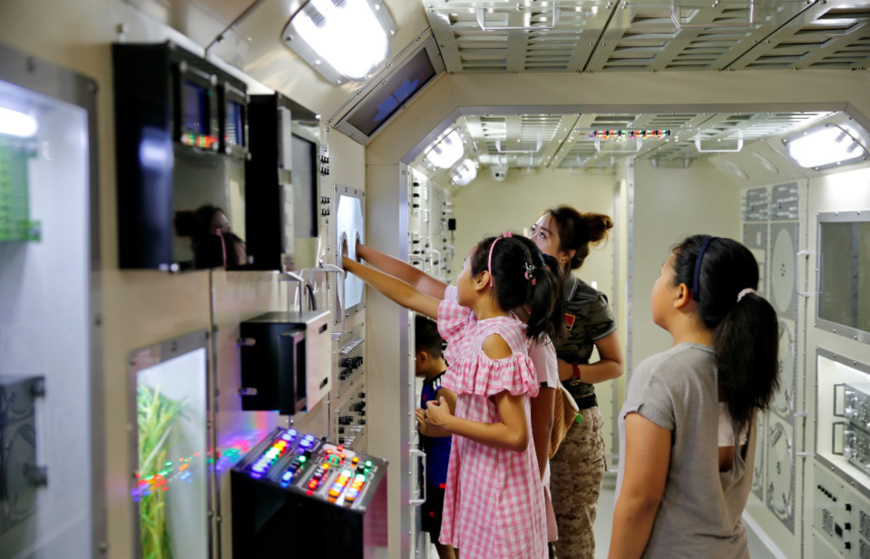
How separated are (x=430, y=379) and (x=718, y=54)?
7.51 ft

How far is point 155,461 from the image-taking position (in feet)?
5.31

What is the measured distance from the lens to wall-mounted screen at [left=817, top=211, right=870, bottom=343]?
4.28m

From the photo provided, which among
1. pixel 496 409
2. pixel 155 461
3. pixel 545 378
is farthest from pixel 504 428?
pixel 155 461

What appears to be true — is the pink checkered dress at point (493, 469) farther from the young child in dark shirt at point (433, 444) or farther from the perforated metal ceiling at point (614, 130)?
the perforated metal ceiling at point (614, 130)

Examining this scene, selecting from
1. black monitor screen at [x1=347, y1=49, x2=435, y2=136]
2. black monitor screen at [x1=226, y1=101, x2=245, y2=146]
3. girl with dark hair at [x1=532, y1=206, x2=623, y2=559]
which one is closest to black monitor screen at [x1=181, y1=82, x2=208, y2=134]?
black monitor screen at [x1=226, y1=101, x2=245, y2=146]

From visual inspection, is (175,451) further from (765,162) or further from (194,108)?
(765,162)

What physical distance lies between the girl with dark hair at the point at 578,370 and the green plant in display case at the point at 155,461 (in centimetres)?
239

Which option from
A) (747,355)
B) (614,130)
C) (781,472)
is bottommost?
(781,472)

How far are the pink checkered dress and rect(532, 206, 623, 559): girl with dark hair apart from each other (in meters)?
0.99

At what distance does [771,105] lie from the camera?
3.67 metres

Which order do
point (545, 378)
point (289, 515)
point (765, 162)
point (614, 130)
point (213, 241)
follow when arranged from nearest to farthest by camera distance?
point (213, 241)
point (289, 515)
point (545, 378)
point (614, 130)
point (765, 162)

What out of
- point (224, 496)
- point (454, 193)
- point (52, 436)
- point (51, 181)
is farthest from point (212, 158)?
point (454, 193)

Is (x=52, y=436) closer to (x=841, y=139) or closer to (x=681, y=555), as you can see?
(x=681, y=555)

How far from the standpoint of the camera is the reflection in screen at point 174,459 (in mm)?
1585
